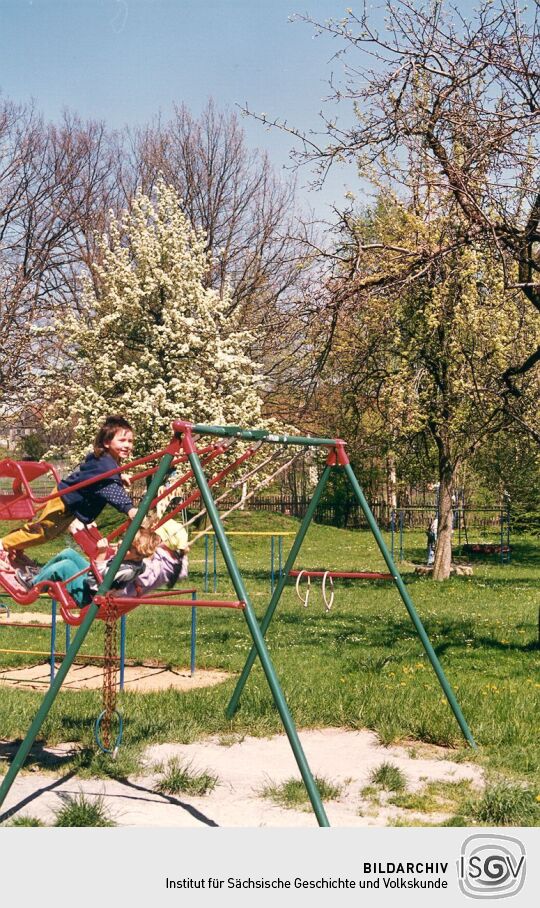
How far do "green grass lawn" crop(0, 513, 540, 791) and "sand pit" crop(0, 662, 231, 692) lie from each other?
0.37 m

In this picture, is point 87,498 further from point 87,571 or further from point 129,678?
point 129,678

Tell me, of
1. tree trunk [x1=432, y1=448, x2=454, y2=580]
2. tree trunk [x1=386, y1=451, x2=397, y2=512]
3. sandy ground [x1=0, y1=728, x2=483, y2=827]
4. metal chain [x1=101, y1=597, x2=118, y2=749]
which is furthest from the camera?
tree trunk [x1=386, y1=451, x2=397, y2=512]

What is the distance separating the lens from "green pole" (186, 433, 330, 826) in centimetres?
464

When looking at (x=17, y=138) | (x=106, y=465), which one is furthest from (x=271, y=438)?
(x=17, y=138)

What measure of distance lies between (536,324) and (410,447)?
3.60 meters

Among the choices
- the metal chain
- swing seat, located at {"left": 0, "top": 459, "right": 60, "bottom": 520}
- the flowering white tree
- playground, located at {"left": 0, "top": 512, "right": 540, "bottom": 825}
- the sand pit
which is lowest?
the sand pit

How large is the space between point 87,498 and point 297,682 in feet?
9.35

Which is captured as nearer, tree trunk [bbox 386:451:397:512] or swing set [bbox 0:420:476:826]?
swing set [bbox 0:420:476:826]

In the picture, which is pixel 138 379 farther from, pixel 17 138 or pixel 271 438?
pixel 271 438

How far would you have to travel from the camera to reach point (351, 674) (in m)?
9.09

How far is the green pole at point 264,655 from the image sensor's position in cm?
464

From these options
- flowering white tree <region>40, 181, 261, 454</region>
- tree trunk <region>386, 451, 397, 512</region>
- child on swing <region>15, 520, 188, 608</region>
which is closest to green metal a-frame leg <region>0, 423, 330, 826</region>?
child on swing <region>15, 520, 188, 608</region>

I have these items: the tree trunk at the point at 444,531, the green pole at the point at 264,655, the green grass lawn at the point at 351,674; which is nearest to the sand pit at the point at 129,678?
the green grass lawn at the point at 351,674

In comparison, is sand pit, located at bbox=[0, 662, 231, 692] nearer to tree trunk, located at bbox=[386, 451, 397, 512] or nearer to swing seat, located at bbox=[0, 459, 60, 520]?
swing seat, located at bbox=[0, 459, 60, 520]
